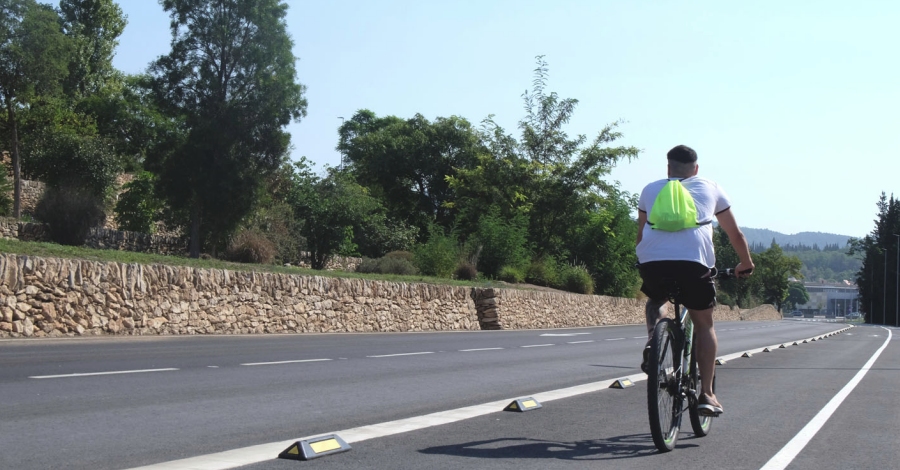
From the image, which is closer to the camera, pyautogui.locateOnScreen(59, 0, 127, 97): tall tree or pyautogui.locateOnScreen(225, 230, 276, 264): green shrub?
Answer: pyautogui.locateOnScreen(225, 230, 276, 264): green shrub

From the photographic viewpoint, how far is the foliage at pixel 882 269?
110 meters

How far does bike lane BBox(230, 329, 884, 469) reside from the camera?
17.3 feet

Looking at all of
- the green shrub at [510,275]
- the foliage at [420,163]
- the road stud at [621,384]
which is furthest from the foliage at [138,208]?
the road stud at [621,384]

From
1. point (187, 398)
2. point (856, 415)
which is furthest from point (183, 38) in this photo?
point (856, 415)

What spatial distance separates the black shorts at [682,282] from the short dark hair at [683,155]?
831 millimetres

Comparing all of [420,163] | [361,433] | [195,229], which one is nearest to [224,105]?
[195,229]

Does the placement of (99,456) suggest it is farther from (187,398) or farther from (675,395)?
(675,395)

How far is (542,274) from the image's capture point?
43.1 m

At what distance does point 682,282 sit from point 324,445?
243 centimetres

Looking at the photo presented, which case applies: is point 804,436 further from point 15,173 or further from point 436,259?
point 15,173

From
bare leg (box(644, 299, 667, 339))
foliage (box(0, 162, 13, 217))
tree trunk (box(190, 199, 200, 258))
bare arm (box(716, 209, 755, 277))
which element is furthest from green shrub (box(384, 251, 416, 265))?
bare leg (box(644, 299, 667, 339))

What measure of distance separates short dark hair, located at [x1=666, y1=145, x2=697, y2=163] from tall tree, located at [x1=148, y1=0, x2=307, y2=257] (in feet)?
84.1

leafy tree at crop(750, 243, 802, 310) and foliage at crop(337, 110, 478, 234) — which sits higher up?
foliage at crop(337, 110, 478, 234)

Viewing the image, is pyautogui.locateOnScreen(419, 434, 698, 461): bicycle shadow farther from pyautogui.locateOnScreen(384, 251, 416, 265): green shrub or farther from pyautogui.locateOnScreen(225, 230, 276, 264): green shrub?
pyautogui.locateOnScreen(384, 251, 416, 265): green shrub
